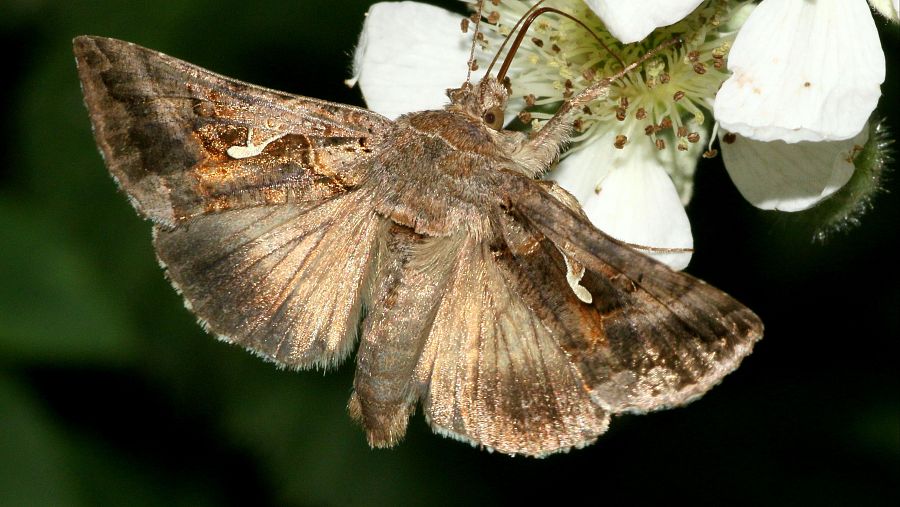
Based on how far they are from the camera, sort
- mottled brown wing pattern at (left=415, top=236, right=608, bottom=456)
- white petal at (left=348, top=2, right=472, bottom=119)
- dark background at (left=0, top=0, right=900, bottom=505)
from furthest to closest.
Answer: dark background at (left=0, top=0, right=900, bottom=505) < white petal at (left=348, top=2, right=472, bottom=119) < mottled brown wing pattern at (left=415, top=236, right=608, bottom=456)

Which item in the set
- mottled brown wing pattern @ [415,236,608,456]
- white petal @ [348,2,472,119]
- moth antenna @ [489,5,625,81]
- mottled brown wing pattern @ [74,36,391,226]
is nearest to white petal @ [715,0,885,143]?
moth antenna @ [489,5,625,81]

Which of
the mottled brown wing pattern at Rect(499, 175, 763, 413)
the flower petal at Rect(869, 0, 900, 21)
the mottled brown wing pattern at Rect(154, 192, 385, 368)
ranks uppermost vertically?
the flower petal at Rect(869, 0, 900, 21)

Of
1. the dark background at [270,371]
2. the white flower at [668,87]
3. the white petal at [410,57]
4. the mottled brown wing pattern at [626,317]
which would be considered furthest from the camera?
the dark background at [270,371]

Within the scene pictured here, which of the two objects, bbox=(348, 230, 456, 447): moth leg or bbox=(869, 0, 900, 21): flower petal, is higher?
bbox=(869, 0, 900, 21): flower petal

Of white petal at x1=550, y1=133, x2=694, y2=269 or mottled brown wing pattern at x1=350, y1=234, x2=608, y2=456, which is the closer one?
mottled brown wing pattern at x1=350, y1=234, x2=608, y2=456

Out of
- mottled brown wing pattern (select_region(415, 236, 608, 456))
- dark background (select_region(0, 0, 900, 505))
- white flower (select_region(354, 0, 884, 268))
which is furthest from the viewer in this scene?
dark background (select_region(0, 0, 900, 505))

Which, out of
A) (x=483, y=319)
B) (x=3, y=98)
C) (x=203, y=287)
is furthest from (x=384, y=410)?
(x=3, y=98)

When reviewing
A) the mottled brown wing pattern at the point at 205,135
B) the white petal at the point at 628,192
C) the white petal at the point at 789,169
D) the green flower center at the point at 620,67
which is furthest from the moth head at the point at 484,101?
the white petal at the point at 789,169

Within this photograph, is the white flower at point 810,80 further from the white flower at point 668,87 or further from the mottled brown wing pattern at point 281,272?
the mottled brown wing pattern at point 281,272

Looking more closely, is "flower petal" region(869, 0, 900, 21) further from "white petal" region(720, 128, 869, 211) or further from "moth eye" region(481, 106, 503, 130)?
"moth eye" region(481, 106, 503, 130)
